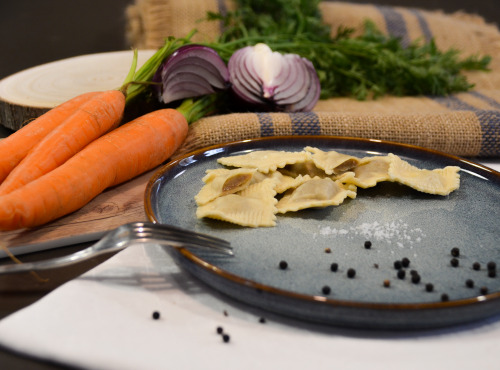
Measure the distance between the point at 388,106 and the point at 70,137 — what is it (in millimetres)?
2557

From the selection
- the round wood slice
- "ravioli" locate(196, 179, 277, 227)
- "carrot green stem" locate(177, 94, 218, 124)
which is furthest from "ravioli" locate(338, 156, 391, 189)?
the round wood slice

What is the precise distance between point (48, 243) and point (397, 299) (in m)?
1.40

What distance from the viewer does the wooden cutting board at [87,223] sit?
7.16ft

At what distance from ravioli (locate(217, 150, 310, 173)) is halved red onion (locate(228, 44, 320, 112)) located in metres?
1.04

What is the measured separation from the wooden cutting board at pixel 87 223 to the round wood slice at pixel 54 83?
2.67 feet

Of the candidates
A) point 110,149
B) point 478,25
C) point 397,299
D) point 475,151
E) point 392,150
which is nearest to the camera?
point 397,299

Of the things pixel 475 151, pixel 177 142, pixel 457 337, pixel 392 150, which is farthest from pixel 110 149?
pixel 475 151

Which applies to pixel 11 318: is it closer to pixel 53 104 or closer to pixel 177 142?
pixel 177 142

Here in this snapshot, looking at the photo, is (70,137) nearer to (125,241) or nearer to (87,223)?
(87,223)

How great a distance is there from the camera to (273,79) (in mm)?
3689

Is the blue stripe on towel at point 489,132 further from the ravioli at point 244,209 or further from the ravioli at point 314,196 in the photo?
the ravioli at point 244,209

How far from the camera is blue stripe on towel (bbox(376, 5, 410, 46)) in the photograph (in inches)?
221

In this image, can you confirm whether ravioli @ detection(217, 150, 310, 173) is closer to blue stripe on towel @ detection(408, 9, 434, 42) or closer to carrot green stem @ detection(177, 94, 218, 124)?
carrot green stem @ detection(177, 94, 218, 124)

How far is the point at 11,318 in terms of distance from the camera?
1.64m
